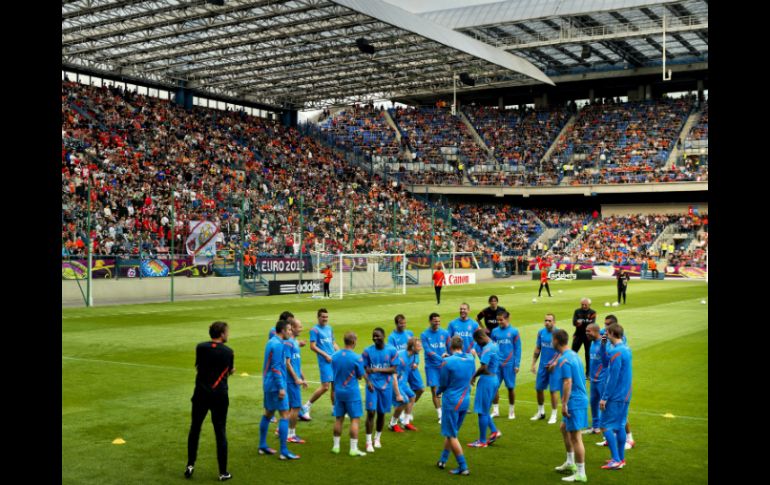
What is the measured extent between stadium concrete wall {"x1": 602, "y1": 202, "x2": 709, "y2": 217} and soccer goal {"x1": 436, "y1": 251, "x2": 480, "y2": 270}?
20550 mm

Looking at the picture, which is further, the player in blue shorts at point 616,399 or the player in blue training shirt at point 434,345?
the player in blue training shirt at point 434,345

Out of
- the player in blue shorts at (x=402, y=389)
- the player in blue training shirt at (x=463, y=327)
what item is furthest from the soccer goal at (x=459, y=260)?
the player in blue shorts at (x=402, y=389)

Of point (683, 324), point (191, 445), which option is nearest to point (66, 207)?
point (683, 324)

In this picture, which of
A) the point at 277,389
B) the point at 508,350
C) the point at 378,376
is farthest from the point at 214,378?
the point at 508,350

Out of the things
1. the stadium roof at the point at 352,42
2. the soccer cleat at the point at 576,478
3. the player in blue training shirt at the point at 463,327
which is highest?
the stadium roof at the point at 352,42

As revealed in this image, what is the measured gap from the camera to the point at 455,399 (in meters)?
10.1

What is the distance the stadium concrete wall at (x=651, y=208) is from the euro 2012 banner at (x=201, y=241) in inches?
1808

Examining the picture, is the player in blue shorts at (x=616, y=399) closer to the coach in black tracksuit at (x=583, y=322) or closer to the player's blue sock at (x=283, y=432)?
the player's blue sock at (x=283, y=432)

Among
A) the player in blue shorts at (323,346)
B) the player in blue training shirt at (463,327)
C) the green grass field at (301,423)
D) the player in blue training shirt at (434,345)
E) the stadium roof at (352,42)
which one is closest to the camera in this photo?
the green grass field at (301,423)

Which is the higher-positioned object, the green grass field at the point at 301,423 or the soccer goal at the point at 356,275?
the soccer goal at the point at 356,275

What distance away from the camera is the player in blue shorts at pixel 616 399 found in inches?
404

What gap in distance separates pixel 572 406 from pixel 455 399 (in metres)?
1.48
